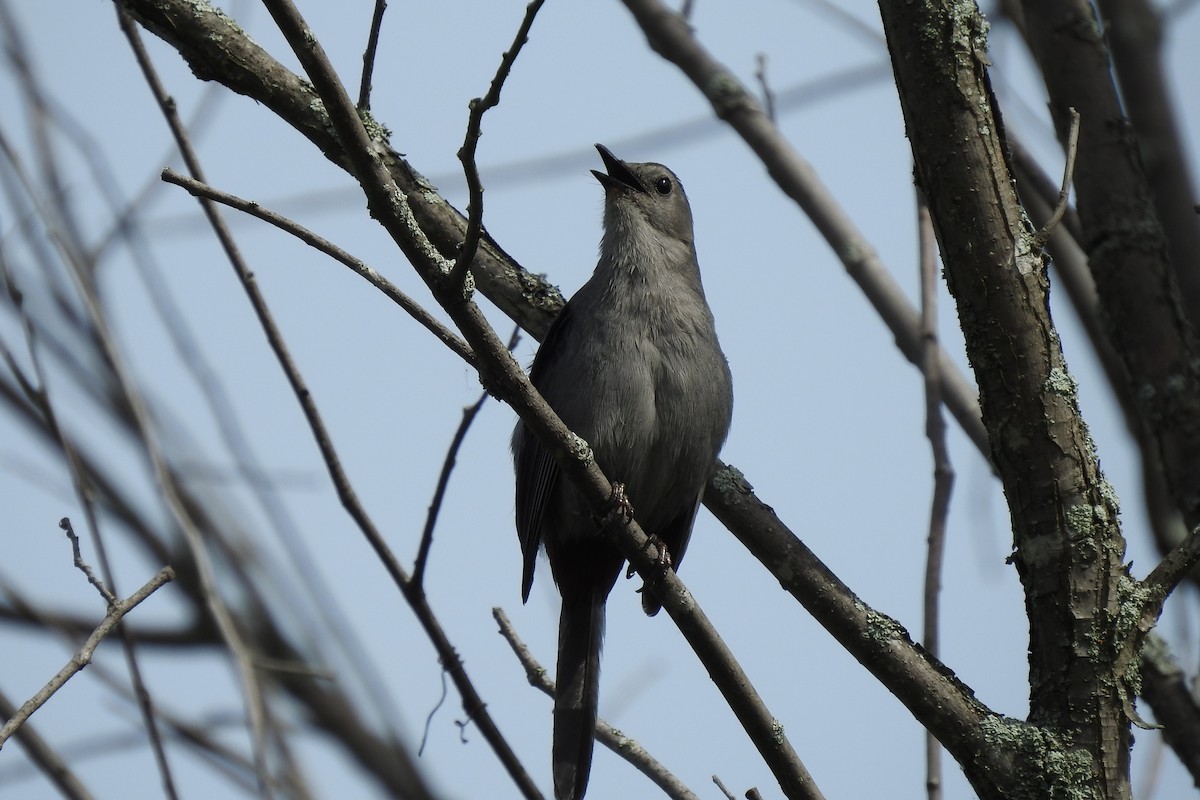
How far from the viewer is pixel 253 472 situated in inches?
169

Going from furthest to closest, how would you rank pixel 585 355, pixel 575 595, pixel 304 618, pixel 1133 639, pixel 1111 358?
pixel 1111 358 < pixel 575 595 < pixel 585 355 < pixel 304 618 < pixel 1133 639

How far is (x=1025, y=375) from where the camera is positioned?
3.23 meters

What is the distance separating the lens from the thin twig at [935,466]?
3678mm

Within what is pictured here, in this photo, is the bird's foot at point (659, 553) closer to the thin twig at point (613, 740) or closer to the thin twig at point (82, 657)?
the thin twig at point (613, 740)

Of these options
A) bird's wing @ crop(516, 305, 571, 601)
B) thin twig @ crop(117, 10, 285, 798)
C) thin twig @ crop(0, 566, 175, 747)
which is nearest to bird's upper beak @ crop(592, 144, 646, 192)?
bird's wing @ crop(516, 305, 571, 601)

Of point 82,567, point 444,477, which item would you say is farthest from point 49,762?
point 444,477

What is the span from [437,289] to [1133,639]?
197cm

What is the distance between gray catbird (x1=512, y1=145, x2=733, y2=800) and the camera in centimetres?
445

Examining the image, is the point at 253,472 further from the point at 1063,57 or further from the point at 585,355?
the point at 1063,57

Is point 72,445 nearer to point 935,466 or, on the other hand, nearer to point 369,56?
point 369,56

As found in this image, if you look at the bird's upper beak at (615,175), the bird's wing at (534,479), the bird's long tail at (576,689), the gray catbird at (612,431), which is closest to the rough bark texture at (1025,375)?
the gray catbird at (612,431)

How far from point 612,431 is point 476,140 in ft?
6.09

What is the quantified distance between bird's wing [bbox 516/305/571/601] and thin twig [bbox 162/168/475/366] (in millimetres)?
1308

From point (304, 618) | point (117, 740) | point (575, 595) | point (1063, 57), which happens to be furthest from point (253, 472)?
point (1063, 57)
